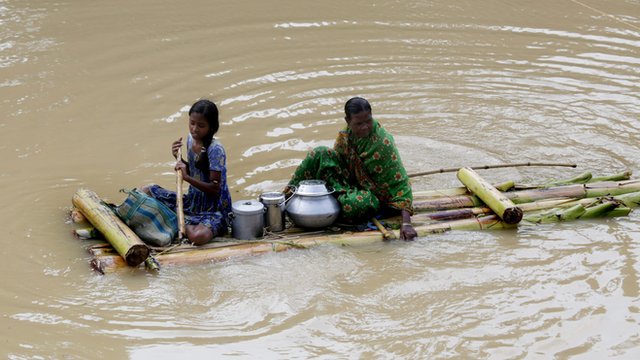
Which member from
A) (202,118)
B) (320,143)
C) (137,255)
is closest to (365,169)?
(202,118)

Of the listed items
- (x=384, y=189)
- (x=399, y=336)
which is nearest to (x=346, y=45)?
(x=384, y=189)

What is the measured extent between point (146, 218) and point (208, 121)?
0.66 m

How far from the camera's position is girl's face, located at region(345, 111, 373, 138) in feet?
16.6

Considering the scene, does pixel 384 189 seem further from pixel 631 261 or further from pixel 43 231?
pixel 43 231

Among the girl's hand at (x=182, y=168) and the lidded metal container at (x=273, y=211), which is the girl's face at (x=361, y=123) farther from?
the girl's hand at (x=182, y=168)

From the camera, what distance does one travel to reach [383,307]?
14.5 feet

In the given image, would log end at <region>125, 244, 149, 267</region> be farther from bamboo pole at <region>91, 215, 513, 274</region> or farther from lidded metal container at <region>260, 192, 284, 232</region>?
lidded metal container at <region>260, 192, 284, 232</region>

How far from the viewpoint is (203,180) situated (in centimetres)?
510

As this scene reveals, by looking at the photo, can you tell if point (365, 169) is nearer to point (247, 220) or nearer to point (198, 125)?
point (247, 220)

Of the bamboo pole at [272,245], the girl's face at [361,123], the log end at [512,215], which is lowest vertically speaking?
the bamboo pole at [272,245]

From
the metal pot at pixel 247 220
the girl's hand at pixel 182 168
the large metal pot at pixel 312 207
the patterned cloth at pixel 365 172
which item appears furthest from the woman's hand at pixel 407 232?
the girl's hand at pixel 182 168

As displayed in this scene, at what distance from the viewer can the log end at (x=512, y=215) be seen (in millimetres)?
5277

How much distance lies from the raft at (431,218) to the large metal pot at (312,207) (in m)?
0.09

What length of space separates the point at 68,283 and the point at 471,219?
2.49 meters
